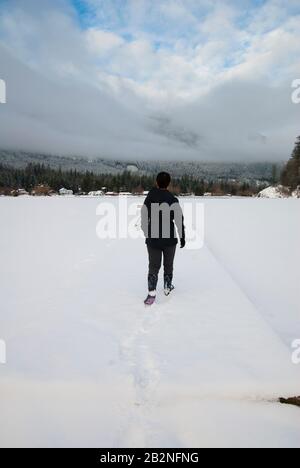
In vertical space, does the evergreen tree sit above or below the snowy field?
above

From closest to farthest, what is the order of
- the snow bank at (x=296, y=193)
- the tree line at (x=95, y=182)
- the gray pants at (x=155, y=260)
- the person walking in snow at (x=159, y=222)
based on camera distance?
the person walking in snow at (x=159, y=222)
the gray pants at (x=155, y=260)
the snow bank at (x=296, y=193)
the tree line at (x=95, y=182)

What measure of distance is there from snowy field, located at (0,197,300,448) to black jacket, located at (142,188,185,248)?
3.61 ft

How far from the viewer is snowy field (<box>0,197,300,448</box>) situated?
8.43 ft

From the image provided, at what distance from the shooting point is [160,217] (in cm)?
531

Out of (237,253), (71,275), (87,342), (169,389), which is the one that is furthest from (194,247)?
(169,389)

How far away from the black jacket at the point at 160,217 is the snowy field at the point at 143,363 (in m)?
1.10

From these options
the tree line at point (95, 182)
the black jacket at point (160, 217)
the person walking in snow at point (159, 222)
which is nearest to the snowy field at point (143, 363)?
the person walking in snow at point (159, 222)

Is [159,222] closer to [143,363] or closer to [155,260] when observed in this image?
[155,260]

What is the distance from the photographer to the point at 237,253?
11.0 metres

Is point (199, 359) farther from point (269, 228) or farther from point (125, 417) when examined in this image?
point (269, 228)

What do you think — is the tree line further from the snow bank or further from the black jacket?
the black jacket

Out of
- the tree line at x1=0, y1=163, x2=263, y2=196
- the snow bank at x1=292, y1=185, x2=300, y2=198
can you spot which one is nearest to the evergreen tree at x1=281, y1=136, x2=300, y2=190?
the snow bank at x1=292, y1=185, x2=300, y2=198

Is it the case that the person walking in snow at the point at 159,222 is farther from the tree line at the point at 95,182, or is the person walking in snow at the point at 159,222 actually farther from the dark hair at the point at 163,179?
the tree line at the point at 95,182

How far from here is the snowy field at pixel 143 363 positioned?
2.57 meters
